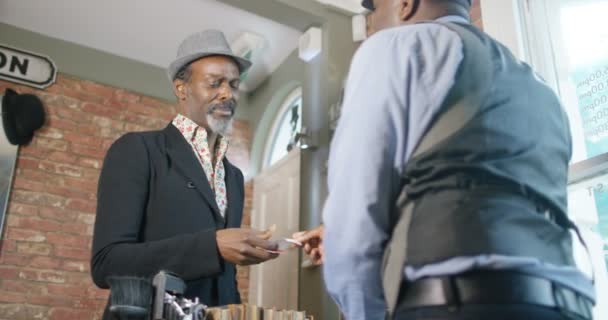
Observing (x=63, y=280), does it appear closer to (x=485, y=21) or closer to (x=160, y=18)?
(x=160, y=18)

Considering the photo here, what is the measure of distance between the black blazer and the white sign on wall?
2.54 m

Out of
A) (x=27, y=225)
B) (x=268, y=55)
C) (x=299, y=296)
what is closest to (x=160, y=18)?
(x=268, y=55)

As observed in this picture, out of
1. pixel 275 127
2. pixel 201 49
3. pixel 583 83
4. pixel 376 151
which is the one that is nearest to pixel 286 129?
pixel 275 127

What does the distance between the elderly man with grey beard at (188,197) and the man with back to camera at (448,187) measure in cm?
55

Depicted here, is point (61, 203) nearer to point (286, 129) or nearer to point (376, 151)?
point (286, 129)

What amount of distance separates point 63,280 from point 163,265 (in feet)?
8.37

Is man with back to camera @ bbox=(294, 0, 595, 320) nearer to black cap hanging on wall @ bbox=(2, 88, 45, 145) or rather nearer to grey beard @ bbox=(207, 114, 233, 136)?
grey beard @ bbox=(207, 114, 233, 136)

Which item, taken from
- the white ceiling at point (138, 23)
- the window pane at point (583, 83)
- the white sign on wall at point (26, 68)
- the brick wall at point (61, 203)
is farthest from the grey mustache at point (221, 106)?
the white sign on wall at point (26, 68)

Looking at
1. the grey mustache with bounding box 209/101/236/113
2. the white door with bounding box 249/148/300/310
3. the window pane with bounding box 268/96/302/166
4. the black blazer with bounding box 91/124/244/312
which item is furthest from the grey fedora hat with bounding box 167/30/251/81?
the window pane with bounding box 268/96/302/166

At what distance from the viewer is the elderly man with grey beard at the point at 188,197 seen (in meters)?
1.33

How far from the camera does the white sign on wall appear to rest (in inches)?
147

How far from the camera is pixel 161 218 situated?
149cm

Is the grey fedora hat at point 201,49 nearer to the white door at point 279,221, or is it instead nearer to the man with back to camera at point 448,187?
the man with back to camera at point 448,187

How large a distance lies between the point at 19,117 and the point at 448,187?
3.49m
